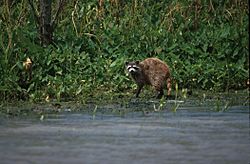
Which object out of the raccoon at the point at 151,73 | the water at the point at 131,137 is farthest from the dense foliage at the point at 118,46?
the water at the point at 131,137

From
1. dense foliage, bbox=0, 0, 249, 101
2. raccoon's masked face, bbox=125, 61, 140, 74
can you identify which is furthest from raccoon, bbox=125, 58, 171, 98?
dense foliage, bbox=0, 0, 249, 101

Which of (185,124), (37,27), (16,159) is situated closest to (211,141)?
(185,124)

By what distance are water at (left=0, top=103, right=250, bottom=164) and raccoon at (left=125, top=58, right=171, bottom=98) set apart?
5.76 ft

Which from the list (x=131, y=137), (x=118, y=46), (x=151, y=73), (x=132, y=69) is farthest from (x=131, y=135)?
(x=118, y=46)

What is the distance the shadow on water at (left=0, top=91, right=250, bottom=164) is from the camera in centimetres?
523

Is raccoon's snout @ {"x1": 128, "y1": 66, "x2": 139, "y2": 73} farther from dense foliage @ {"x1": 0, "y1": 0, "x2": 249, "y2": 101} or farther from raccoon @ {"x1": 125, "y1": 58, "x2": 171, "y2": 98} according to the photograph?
dense foliage @ {"x1": 0, "y1": 0, "x2": 249, "y2": 101}

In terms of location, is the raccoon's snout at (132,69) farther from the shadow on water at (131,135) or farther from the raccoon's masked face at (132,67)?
the shadow on water at (131,135)

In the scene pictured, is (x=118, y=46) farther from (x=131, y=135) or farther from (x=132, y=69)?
(x=131, y=135)

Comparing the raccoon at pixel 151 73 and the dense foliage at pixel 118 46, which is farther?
the raccoon at pixel 151 73

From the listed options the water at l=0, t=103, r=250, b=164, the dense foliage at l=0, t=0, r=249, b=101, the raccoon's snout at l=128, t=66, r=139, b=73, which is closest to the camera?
the water at l=0, t=103, r=250, b=164

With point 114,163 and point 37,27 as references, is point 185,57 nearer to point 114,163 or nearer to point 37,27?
point 37,27

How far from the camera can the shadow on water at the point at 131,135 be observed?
5.23m

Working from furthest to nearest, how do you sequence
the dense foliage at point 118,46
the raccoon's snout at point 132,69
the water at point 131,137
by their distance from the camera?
the raccoon's snout at point 132,69 → the dense foliage at point 118,46 → the water at point 131,137

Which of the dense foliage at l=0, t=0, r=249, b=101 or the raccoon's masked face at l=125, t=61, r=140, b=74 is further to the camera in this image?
the raccoon's masked face at l=125, t=61, r=140, b=74
